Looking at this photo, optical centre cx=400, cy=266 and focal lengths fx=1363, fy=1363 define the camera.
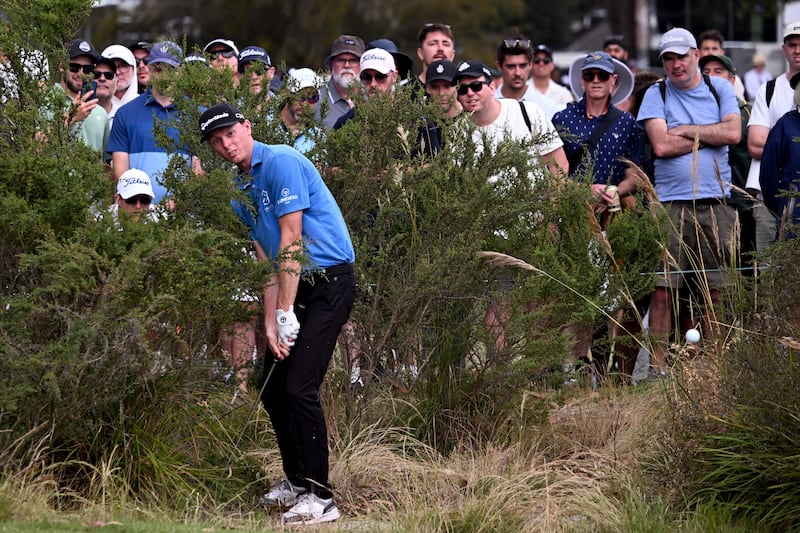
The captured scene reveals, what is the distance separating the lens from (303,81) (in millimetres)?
9227

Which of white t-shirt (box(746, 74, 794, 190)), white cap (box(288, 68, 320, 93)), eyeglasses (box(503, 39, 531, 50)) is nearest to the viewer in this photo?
white cap (box(288, 68, 320, 93))

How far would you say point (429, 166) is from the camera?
801 cm

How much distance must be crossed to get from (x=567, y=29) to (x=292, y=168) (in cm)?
7853

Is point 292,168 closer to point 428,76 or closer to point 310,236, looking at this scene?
point 310,236

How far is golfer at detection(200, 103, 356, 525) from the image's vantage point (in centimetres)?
683

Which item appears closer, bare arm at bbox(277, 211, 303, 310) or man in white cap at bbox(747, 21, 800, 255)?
bare arm at bbox(277, 211, 303, 310)

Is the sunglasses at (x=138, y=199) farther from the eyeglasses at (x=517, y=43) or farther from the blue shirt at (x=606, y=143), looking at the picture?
the eyeglasses at (x=517, y=43)

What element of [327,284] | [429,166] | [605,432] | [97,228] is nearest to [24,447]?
[97,228]

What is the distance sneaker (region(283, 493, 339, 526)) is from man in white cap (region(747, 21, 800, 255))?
4.62 m

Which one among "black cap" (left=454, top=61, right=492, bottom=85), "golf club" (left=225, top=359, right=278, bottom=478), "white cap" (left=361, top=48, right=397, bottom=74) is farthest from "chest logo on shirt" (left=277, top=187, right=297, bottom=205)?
"white cap" (left=361, top=48, right=397, bottom=74)

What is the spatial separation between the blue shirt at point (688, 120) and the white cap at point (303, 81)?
2.56 metres

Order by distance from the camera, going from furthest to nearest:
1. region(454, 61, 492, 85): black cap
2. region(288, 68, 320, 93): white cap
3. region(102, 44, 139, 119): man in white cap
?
region(102, 44, 139, 119): man in white cap → region(454, 61, 492, 85): black cap → region(288, 68, 320, 93): white cap

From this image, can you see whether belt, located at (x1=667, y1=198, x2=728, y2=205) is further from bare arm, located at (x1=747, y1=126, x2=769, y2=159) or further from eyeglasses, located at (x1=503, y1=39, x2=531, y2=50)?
eyeglasses, located at (x1=503, y1=39, x2=531, y2=50)

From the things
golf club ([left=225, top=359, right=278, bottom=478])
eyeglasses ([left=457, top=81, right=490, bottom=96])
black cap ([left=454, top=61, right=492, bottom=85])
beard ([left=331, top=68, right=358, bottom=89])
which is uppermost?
beard ([left=331, top=68, right=358, bottom=89])
